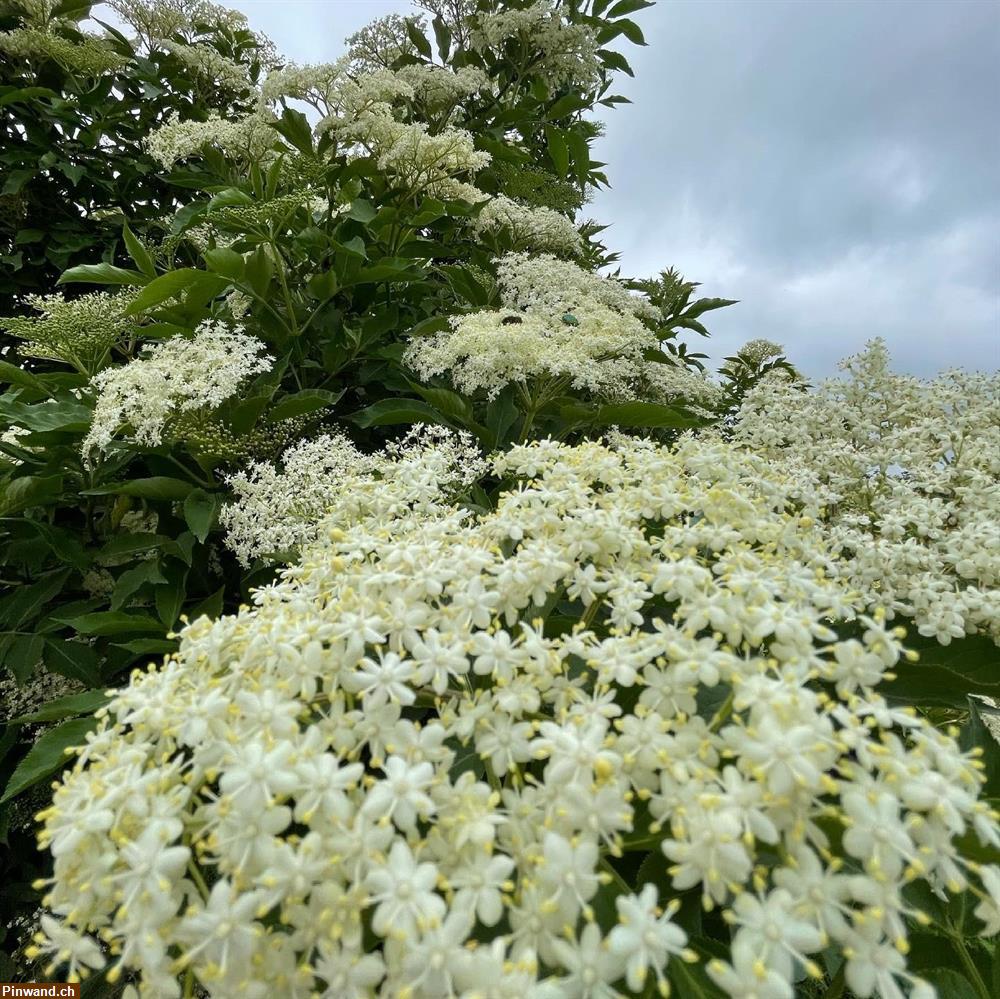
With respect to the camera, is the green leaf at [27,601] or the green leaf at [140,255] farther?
the green leaf at [140,255]

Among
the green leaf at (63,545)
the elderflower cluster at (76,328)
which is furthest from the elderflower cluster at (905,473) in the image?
the elderflower cluster at (76,328)

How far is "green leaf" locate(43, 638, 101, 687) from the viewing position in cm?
173

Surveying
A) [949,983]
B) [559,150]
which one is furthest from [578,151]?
[949,983]

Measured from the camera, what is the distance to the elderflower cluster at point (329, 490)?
51.5 inches

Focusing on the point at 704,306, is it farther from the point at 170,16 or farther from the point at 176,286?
the point at 170,16

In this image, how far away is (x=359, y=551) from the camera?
102 centimetres

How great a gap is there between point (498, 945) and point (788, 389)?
1.62 meters

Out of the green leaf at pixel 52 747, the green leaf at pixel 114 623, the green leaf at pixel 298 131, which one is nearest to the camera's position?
the green leaf at pixel 52 747

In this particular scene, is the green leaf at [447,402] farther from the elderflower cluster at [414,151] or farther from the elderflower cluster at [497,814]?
the elderflower cluster at [497,814]

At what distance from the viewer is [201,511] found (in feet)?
5.31

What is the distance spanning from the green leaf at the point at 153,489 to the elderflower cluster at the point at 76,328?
0.53 m

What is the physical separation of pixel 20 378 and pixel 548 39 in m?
2.78

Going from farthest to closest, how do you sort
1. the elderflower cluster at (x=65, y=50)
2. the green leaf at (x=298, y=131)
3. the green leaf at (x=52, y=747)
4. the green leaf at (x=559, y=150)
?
1. the green leaf at (x=559, y=150)
2. the elderflower cluster at (x=65, y=50)
3. the green leaf at (x=298, y=131)
4. the green leaf at (x=52, y=747)

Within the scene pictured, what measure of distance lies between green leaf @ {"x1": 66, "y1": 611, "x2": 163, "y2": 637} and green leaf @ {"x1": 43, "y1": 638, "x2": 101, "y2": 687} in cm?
17
